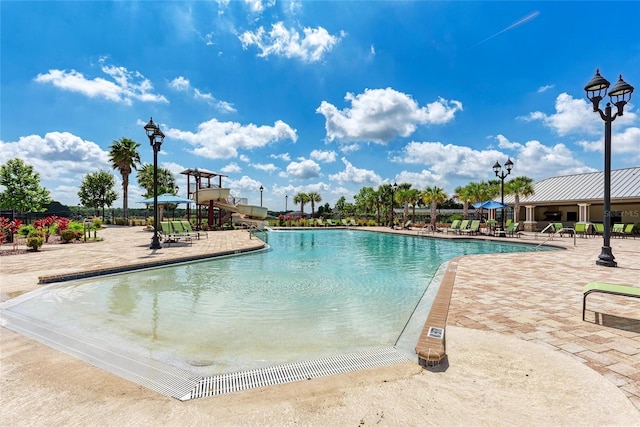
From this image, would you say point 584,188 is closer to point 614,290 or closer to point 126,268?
point 614,290

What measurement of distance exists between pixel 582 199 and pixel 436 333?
28966 millimetres

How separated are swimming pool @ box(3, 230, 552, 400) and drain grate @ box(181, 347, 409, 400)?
0.24 meters

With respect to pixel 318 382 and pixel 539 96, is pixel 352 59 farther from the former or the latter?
pixel 318 382

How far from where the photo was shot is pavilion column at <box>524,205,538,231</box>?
2594 cm

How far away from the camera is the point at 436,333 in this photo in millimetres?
3471

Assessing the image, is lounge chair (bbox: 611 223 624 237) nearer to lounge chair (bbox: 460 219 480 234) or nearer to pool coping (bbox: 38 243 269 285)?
lounge chair (bbox: 460 219 480 234)

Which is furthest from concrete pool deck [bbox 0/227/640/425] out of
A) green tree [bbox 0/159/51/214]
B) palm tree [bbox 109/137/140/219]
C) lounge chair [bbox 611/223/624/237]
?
palm tree [bbox 109/137/140/219]

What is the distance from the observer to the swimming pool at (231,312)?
3615mm

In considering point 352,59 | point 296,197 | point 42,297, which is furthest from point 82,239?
point 296,197

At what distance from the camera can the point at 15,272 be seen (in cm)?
757

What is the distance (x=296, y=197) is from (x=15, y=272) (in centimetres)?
4945

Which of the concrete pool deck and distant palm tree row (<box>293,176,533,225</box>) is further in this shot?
distant palm tree row (<box>293,176,533,225</box>)

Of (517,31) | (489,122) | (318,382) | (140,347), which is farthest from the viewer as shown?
(489,122)

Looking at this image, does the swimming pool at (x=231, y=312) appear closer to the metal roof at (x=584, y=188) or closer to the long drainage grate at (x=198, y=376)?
the long drainage grate at (x=198, y=376)
